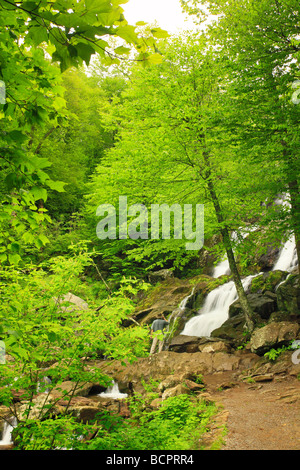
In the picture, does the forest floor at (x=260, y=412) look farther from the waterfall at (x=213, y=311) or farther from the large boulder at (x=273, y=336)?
the waterfall at (x=213, y=311)

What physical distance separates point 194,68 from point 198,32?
117cm

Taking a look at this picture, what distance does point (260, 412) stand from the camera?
16.7 ft

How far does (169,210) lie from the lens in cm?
1002

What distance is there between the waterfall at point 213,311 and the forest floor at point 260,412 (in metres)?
3.70

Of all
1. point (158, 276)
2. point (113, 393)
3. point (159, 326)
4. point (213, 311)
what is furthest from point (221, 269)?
point (113, 393)

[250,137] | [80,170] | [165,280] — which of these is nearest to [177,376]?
[250,137]

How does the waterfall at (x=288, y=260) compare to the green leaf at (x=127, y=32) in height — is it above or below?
below

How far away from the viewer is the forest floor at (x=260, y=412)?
3.86 m

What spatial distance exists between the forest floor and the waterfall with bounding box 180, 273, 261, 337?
12.1ft

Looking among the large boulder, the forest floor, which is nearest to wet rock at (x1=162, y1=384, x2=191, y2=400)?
the forest floor

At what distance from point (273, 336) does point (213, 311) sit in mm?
3958

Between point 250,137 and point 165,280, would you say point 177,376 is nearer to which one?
point 250,137

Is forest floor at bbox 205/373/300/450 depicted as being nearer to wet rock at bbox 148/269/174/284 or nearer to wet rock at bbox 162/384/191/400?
wet rock at bbox 162/384/191/400

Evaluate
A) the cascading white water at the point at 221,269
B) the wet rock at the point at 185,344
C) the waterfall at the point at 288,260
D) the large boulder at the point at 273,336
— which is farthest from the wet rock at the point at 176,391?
the cascading white water at the point at 221,269
